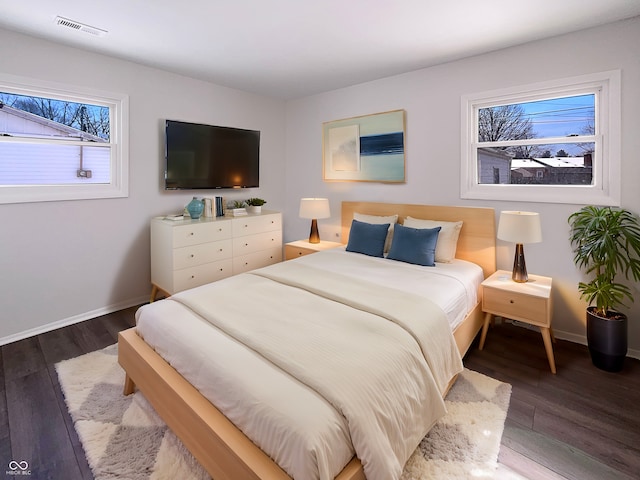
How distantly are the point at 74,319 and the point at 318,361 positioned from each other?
290 centimetres

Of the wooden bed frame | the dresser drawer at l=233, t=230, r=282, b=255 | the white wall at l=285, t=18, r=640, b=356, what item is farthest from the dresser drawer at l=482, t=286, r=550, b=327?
the dresser drawer at l=233, t=230, r=282, b=255

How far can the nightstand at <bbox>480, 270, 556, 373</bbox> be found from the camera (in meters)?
2.43

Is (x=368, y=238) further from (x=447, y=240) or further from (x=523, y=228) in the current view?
(x=523, y=228)

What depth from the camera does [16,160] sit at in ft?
9.43

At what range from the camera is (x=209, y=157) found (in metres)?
3.99

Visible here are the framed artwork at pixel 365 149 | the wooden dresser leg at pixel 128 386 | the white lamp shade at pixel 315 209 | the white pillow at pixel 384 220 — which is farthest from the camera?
the white lamp shade at pixel 315 209

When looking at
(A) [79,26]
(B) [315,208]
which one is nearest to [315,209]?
(B) [315,208]

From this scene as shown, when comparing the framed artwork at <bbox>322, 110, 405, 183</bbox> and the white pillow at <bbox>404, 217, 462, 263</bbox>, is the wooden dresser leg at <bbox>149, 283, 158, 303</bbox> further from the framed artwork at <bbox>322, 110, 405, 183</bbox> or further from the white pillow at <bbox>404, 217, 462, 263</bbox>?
the white pillow at <bbox>404, 217, 462, 263</bbox>

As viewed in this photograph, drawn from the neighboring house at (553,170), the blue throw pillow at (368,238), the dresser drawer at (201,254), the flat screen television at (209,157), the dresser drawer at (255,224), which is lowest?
the dresser drawer at (201,254)

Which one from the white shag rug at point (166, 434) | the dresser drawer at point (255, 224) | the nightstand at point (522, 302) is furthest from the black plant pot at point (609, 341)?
the dresser drawer at point (255, 224)

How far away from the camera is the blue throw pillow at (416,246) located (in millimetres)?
3008

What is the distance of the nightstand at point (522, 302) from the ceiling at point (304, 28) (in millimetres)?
1970

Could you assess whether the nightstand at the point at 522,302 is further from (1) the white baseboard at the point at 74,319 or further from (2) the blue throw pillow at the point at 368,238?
(1) the white baseboard at the point at 74,319

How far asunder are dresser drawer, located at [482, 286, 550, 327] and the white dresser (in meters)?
2.59
